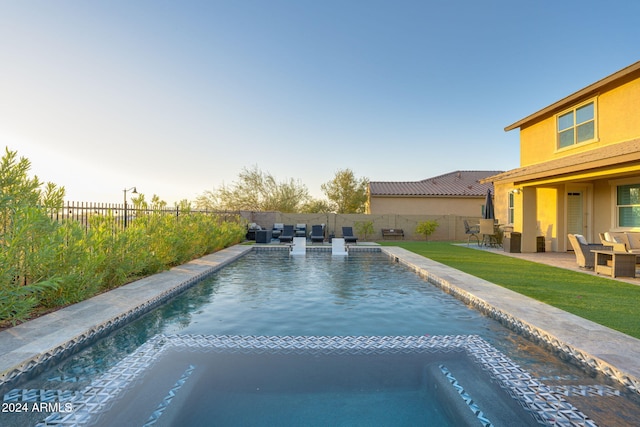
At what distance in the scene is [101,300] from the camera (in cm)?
537

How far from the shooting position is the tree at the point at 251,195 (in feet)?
94.0

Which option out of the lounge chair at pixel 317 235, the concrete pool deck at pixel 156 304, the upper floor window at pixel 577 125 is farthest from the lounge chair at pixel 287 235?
the upper floor window at pixel 577 125

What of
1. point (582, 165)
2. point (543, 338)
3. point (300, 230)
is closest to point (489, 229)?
point (582, 165)

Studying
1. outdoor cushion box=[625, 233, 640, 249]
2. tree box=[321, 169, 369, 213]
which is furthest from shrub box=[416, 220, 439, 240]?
tree box=[321, 169, 369, 213]

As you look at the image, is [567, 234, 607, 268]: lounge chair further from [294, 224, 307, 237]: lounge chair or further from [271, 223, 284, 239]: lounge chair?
[271, 223, 284, 239]: lounge chair

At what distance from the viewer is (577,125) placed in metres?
11.6

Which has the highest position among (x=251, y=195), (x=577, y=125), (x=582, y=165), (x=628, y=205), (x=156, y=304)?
(x=577, y=125)

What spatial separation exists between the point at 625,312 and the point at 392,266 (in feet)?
20.8

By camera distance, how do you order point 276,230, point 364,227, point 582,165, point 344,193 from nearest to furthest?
point 582,165 < point 276,230 < point 364,227 < point 344,193

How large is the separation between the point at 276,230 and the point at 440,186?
14.7 meters

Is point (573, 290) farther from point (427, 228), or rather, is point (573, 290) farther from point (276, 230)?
point (276, 230)

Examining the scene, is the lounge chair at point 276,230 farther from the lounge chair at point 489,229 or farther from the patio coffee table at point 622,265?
the patio coffee table at point 622,265

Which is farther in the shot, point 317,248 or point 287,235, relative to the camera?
point 287,235

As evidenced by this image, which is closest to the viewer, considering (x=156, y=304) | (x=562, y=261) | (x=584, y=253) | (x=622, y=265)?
(x=156, y=304)
